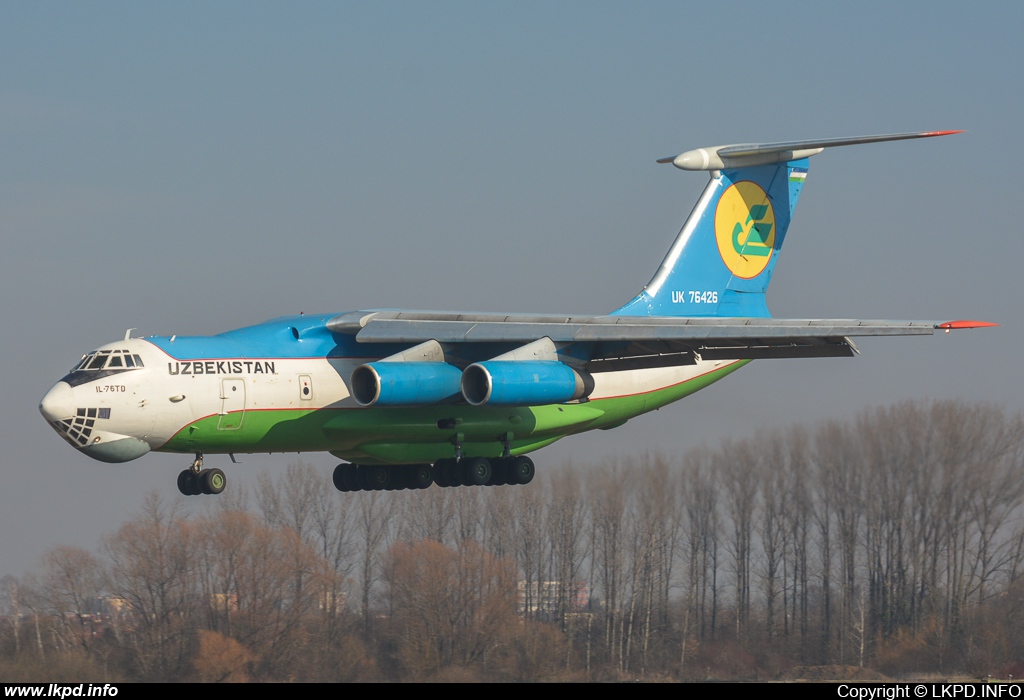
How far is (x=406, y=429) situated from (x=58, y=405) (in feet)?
13.8

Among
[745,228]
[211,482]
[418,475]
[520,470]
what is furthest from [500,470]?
[745,228]

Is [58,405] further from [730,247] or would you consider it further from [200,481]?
[730,247]

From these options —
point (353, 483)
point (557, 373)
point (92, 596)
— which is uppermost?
point (557, 373)

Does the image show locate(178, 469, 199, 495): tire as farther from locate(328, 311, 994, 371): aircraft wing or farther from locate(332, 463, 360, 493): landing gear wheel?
locate(332, 463, 360, 493): landing gear wheel

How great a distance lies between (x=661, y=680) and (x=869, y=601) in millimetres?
4318

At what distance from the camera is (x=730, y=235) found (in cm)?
2122

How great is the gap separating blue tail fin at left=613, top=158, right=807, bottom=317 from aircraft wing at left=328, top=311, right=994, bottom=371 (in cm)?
239

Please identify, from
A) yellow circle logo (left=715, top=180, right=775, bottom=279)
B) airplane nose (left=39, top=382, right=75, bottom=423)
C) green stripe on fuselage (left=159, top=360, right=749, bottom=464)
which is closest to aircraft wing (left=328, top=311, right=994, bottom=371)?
green stripe on fuselage (left=159, top=360, right=749, bottom=464)

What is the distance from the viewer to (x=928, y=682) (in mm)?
23844

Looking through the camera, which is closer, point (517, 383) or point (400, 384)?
point (400, 384)

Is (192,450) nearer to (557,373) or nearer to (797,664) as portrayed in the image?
(557,373)

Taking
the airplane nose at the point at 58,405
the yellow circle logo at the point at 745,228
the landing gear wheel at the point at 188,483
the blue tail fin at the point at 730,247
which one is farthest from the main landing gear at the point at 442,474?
the yellow circle logo at the point at 745,228

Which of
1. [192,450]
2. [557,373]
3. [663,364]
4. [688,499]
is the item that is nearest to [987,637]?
[688,499]

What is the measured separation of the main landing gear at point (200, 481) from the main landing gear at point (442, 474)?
2546mm
